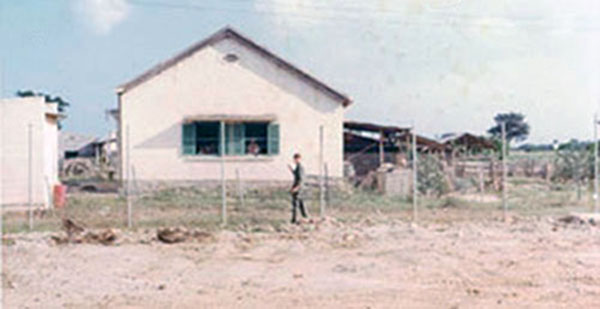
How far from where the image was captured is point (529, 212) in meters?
17.8

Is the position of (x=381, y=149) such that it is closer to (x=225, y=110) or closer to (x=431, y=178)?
(x=431, y=178)

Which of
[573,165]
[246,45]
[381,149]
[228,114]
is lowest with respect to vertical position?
[573,165]

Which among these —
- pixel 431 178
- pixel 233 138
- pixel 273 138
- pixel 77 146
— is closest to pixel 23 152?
pixel 233 138

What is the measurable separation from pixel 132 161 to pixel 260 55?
17.9ft

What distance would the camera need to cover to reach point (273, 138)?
2464cm

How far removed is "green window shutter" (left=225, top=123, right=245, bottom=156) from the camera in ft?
80.8

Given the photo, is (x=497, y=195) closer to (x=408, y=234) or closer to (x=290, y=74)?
(x=290, y=74)

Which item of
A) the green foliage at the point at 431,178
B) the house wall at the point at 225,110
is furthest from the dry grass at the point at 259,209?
the green foliage at the point at 431,178

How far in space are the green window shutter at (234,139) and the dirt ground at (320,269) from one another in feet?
33.6

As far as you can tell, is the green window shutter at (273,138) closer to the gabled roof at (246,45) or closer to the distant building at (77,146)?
the gabled roof at (246,45)

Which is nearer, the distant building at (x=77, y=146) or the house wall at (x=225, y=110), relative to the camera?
the house wall at (x=225, y=110)

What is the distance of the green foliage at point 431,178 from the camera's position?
2280cm

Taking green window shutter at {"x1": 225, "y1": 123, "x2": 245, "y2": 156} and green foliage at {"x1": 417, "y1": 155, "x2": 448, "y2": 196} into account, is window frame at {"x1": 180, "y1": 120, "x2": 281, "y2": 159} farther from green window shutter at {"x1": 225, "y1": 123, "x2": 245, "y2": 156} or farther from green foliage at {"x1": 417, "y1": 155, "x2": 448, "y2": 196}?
green foliage at {"x1": 417, "y1": 155, "x2": 448, "y2": 196}

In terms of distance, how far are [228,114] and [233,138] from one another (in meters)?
0.81
